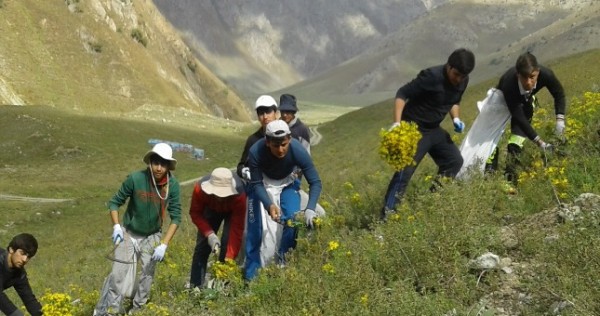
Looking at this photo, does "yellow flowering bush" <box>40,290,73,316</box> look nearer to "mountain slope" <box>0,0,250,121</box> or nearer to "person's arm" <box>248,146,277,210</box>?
"person's arm" <box>248,146,277,210</box>

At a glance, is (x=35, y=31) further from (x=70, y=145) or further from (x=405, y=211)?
(x=405, y=211)

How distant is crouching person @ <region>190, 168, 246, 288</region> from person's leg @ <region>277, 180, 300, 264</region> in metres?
0.66

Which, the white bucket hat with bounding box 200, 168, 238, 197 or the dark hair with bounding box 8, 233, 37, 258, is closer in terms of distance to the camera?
the dark hair with bounding box 8, 233, 37, 258

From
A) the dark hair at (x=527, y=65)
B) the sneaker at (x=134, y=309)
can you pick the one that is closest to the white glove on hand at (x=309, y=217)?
the sneaker at (x=134, y=309)

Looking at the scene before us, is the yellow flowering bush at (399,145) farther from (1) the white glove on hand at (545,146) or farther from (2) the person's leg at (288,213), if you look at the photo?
(1) the white glove on hand at (545,146)

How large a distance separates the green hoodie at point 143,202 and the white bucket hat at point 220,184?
45 cm

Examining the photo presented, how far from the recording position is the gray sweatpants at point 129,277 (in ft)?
25.7

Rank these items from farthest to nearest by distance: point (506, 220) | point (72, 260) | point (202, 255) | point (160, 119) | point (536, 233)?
point (160, 119) → point (72, 260) → point (202, 255) → point (506, 220) → point (536, 233)

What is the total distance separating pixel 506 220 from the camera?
24.0 feet

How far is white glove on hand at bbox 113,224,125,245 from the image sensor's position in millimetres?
7676

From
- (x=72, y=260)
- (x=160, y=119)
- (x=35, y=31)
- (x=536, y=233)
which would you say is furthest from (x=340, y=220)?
(x=35, y=31)

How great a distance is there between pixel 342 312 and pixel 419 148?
3.70 meters

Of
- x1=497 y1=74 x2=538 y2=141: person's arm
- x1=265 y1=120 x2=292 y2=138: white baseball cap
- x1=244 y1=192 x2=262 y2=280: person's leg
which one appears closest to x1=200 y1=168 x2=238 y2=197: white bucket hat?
x1=244 y1=192 x2=262 y2=280: person's leg

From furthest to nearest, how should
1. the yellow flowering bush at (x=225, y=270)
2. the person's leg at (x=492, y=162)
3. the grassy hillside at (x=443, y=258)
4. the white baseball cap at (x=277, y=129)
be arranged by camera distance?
the person's leg at (x=492, y=162), the white baseball cap at (x=277, y=129), the yellow flowering bush at (x=225, y=270), the grassy hillside at (x=443, y=258)
